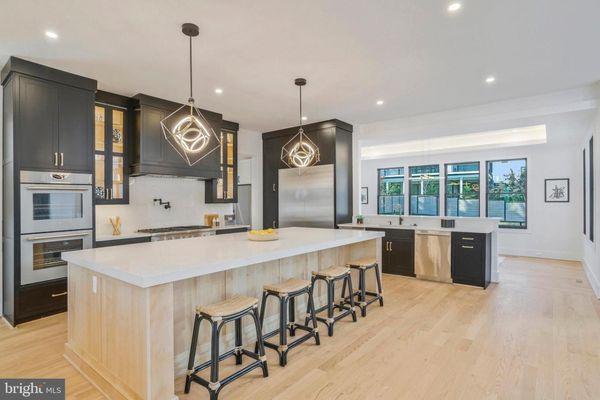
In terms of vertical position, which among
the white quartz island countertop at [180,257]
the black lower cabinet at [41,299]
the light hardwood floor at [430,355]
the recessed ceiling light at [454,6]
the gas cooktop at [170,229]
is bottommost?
the light hardwood floor at [430,355]

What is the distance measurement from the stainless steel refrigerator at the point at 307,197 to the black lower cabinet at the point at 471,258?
2088 millimetres

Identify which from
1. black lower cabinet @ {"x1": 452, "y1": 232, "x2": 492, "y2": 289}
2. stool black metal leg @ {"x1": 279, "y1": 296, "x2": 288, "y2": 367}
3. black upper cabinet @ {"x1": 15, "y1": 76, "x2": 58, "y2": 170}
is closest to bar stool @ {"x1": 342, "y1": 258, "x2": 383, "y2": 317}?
stool black metal leg @ {"x1": 279, "y1": 296, "x2": 288, "y2": 367}

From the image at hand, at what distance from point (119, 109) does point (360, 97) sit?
3372 mm

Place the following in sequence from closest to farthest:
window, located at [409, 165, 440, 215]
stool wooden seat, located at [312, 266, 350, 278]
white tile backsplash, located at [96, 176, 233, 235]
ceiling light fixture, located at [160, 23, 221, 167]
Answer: ceiling light fixture, located at [160, 23, 221, 167] → stool wooden seat, located at [312, 266, 350, 278] → white tile backsplash, located at [96, 176, 233, 235] → window, located at [409, 165, 440, 215]

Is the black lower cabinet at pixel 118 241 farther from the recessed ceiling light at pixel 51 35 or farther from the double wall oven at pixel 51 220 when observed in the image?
the recessed ceiling light at pixel 51 35

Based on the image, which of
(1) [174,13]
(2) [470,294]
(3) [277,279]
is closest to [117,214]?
(3) [277,279]

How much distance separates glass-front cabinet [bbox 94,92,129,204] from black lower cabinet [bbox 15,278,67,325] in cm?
111

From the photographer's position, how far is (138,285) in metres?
1.82

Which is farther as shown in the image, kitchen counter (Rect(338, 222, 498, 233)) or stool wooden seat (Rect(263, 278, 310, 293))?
kitchen counter (Rect(338, 222, 498, 233))

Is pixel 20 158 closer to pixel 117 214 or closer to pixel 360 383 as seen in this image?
pixel 117 214

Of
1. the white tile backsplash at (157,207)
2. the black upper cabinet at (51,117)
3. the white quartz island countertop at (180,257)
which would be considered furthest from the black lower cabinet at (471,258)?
the black upper cabinet at (51,117)

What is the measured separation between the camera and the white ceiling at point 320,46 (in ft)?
8.46

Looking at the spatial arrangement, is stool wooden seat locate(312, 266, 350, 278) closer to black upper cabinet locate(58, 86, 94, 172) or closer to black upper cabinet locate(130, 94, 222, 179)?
black upper cabinet locate(130, 94, 222, 179)

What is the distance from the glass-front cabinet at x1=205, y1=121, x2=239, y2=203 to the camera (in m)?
5.87
